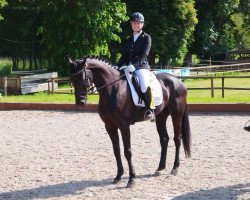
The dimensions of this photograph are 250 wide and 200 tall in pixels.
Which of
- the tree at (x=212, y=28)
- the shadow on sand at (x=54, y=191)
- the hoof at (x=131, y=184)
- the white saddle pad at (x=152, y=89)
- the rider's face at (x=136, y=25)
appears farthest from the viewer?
the tree at (x=212, y=28)

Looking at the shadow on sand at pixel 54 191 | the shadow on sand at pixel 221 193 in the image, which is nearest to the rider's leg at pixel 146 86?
the shadow on sand at pixel 54 191

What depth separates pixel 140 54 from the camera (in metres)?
7.86

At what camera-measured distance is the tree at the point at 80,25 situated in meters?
25.7

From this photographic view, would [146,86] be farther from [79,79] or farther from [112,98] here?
[79,79]

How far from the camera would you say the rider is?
7.74m

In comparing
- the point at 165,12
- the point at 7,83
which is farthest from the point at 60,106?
the point at 165,12

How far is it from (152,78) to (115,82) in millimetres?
744

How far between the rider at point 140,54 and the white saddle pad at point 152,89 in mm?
109

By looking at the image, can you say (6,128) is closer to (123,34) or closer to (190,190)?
(190,190)

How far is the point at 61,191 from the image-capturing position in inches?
282

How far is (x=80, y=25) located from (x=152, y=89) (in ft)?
62.6

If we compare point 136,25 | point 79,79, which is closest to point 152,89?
point 136,25

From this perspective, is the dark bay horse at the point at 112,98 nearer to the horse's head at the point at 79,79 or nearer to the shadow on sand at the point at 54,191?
the horse's head at the point at 79,79

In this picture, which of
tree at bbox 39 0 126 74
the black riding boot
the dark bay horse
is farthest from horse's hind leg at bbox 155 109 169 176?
tree at bbox 39 0 126 74
